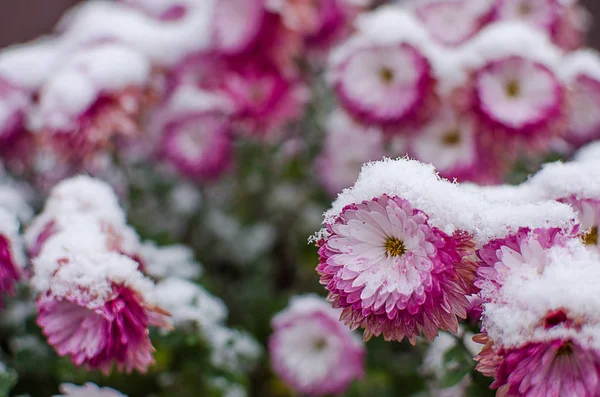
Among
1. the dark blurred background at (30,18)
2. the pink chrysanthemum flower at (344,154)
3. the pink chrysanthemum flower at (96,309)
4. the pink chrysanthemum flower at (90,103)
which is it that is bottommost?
the pink chrysanthemum flower at (96,309)

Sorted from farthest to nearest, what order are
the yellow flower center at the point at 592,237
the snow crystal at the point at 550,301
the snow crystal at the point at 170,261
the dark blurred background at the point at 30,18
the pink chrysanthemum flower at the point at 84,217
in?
the dark blurred background at the point at 30,18
the snow crystal at the point at 170,261
the pink chrysanthemum flower at the point at 84,217
the yellow flower center at the point at 592,237
the snow crystal at the point at 550,301

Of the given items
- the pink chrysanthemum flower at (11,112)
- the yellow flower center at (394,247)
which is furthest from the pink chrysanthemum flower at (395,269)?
the pink chrysanthemum flower at (11,112)

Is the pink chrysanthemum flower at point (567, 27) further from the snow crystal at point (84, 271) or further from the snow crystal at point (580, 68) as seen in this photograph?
the snow crystal at point (84, 271)

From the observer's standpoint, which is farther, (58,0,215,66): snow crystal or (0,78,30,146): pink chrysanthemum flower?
(58,0,215,66): snow crystal

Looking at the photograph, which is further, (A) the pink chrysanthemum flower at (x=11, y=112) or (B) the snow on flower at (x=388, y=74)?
(A) the pink chrysanthemum flower at (x=11, y=112)

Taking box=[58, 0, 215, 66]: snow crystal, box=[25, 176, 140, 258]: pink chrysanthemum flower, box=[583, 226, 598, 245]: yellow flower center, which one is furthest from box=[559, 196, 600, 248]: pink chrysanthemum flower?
box=[58, 0, 215, 66]: snow crystal

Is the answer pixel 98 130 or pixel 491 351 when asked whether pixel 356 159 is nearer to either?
pixel 98 130

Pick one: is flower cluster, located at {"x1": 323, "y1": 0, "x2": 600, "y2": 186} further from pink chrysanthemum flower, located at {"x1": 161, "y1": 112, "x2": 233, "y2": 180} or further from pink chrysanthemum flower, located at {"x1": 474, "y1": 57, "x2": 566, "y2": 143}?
pink chrysanthemum flower, located at {"x1": 161, "y1": 112, "x2": 233, "y2": 180}
